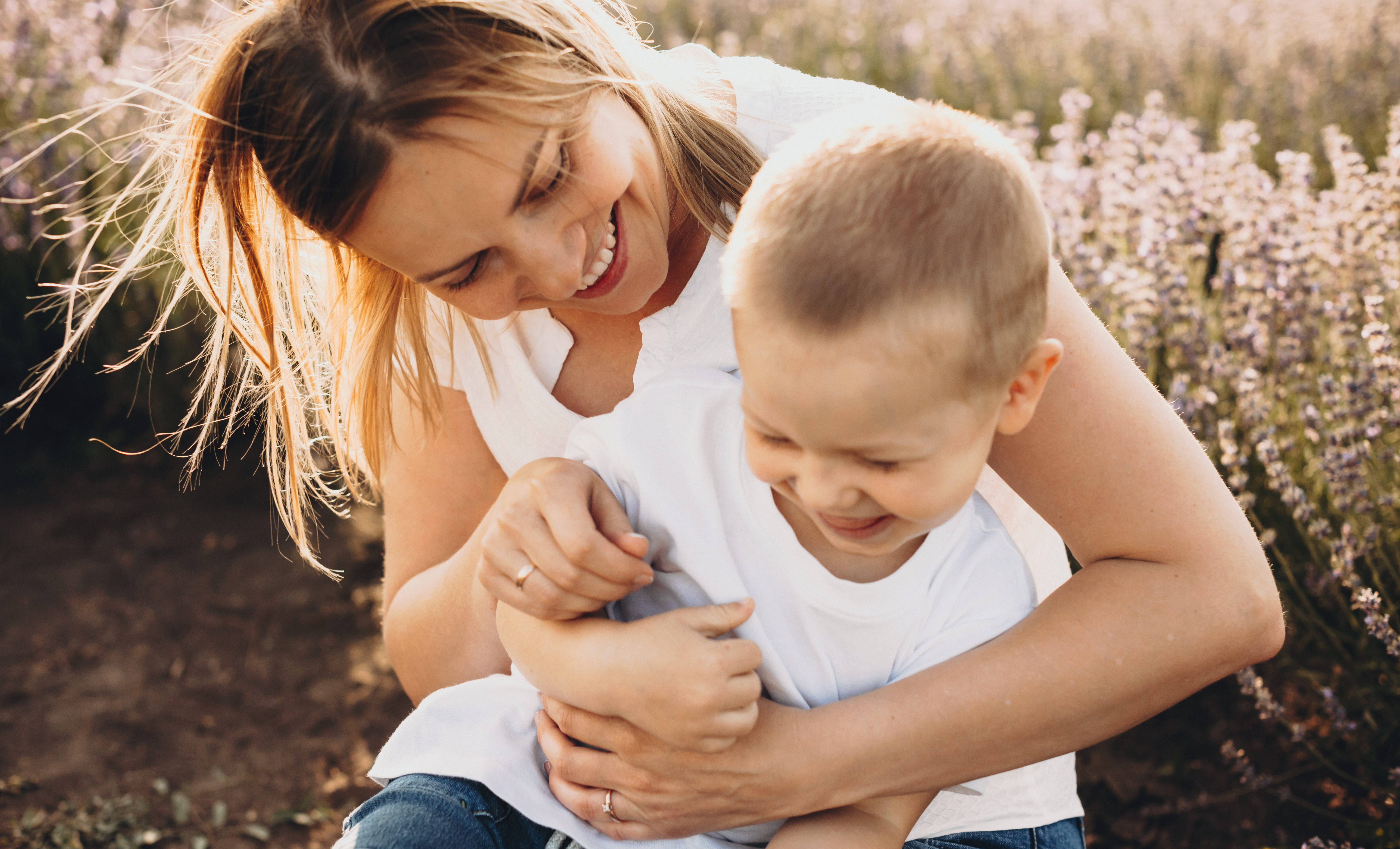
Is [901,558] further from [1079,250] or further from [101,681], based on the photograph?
[101,681]

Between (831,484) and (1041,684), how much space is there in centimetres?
41

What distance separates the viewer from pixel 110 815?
245 centimetres

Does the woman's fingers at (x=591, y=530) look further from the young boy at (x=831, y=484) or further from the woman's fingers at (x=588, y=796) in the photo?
the woman's fingers at (x=588, y=796)

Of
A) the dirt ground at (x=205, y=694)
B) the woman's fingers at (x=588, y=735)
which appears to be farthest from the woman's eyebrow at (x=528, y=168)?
the dirt ground at (x=205, y=694)

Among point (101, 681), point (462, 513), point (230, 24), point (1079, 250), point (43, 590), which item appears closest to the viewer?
point (230, 24)

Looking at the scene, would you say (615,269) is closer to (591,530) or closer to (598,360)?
(598,360)

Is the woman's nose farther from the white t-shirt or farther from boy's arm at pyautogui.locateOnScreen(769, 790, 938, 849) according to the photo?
boy's arm at pyautogui.locateOnScreen(769, 790, 938, 849)

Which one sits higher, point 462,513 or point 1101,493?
point 1101,493

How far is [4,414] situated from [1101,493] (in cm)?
372

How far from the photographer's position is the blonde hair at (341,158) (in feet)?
3.95

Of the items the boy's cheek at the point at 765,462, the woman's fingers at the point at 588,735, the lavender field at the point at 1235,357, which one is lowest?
the lavender field at the point at 1235,357

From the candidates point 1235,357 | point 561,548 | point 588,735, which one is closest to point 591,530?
point 561,548

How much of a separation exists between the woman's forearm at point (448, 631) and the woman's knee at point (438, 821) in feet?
0.82

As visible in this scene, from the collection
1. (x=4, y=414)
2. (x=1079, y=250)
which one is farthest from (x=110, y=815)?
(x=1079, y=250)
